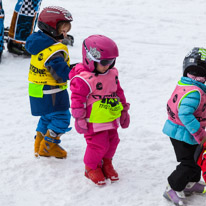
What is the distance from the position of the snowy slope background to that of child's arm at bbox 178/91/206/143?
2.54 ft

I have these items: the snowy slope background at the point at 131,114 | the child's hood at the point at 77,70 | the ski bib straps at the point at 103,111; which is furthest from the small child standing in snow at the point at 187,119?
the child's hood at the point at 77,70

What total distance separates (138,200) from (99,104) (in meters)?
0.99

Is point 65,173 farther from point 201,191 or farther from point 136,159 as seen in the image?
point 201,191

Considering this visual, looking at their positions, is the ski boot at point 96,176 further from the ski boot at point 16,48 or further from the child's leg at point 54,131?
the ski boot at point 16,48

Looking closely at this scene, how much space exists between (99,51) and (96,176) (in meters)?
1.27

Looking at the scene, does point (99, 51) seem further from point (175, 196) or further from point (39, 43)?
point (175, 196)

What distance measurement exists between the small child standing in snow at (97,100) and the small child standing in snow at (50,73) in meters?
0.37

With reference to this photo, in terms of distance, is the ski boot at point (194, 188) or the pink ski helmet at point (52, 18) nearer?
the ski boot at point (194, 188)

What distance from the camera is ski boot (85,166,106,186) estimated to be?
4441 mm

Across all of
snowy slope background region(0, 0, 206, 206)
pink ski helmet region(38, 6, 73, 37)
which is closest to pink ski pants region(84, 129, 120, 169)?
snowy slope background region(0, 0, 206, 206)

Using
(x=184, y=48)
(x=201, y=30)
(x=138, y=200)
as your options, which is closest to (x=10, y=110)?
(x=138, y=200)

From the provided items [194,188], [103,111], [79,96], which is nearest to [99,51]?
[79,96]

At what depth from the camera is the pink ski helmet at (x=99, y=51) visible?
407 cm

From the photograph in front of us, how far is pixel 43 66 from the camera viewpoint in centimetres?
466
